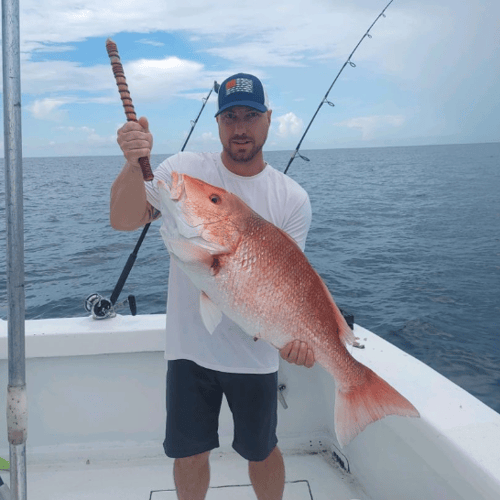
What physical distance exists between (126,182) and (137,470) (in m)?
2.15

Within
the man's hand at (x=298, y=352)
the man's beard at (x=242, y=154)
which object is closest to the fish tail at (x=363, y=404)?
the man's hand at (x=298, y=352)

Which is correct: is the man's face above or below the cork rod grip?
below

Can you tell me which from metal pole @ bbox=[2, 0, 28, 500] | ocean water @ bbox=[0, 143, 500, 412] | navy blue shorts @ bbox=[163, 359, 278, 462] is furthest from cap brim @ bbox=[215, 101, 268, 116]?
ocean water @ bbox=[0, 143, 500, 412]

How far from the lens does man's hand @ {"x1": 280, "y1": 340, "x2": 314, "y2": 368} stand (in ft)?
6.36

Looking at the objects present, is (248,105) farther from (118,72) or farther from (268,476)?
(268,476)

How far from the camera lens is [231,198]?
185cm

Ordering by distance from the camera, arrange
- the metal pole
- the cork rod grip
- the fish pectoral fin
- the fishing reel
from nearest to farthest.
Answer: the metal pole → the cork rod grip → the fish pectoral fin → the fishing reel

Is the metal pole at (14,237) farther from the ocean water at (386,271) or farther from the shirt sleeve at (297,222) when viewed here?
the ocean water at (386,271)

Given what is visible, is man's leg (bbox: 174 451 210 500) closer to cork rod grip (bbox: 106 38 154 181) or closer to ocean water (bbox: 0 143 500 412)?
cork rod grip (bbox: 106 38 154 181)

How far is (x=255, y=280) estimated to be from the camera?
5.98 ft

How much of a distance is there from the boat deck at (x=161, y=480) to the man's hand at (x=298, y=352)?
1.43m

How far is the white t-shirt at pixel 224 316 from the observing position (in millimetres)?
2279

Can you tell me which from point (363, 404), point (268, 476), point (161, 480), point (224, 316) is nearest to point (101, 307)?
point (161, 480)

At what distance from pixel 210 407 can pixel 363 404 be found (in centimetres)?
78
